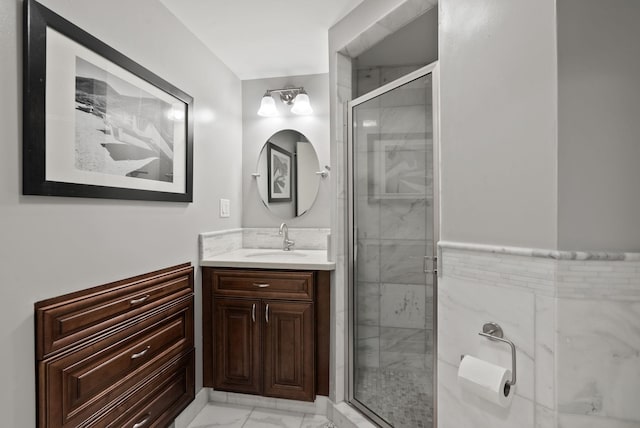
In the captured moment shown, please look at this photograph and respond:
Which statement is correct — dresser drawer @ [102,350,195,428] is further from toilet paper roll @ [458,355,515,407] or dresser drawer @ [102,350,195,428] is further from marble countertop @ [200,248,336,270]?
toilet paper roll @ [458,355,515,407]

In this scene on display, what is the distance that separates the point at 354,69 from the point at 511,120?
1.35 m

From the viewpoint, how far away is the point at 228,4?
1.82m

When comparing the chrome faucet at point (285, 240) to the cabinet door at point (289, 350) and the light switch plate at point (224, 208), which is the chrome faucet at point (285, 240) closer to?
the light switch plate at point (224, 208)

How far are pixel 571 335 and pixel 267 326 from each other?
5.16 feet

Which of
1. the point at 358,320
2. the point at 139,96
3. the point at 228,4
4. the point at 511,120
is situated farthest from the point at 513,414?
the point at 228,4

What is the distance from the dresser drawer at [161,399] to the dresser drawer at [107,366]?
0.18 ft

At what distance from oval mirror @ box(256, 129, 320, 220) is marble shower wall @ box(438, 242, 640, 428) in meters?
1.81

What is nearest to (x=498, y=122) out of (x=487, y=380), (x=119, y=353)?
(x=487, y=380)

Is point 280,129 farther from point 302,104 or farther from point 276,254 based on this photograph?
point 276,254

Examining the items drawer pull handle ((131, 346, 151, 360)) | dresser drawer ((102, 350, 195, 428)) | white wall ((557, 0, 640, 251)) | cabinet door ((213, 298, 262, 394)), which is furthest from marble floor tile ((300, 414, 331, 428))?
white wall ((557, 0, 640, 251))

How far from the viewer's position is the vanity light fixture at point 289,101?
2.62 meters

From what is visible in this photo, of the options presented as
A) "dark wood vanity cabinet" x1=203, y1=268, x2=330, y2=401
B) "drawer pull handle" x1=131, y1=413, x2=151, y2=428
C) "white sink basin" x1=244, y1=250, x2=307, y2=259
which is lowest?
"drawer pull handle" x1=131, y1=413, x2=151, y2=428

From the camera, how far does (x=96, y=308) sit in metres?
1.36

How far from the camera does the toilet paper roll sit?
1.03 metres
